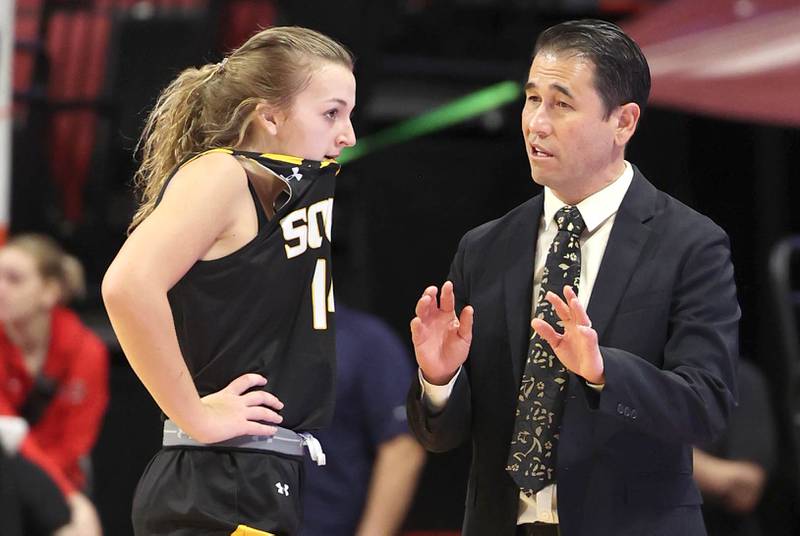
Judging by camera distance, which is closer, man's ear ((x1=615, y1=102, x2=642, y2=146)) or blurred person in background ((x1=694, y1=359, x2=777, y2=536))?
man's ear ((x1=615, y1=102, x2=642, y2=146))

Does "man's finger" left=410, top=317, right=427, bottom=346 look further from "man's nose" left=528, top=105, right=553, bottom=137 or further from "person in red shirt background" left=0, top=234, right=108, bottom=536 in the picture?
"person in red shirt background" left=0, top=234, right=108, bottom=536

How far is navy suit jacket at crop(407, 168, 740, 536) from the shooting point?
271 centimetres

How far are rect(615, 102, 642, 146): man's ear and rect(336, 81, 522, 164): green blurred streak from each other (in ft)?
16.5

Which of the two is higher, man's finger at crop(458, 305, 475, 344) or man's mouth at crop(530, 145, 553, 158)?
man's mouth at crop(530, 145, 553, 158)

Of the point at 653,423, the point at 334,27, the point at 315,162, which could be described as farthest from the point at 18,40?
the point at 653,423

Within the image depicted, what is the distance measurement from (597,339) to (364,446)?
2.41m

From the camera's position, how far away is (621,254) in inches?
113

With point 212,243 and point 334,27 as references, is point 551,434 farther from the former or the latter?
point 334,27

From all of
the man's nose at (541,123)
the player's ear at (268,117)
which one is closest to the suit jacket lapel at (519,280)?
the man's nose at (541,123)

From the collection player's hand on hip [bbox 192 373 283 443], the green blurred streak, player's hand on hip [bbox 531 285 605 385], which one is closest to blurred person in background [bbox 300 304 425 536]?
player's hand on hip [bbox 192 373 283 443]

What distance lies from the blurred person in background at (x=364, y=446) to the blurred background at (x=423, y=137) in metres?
1.46

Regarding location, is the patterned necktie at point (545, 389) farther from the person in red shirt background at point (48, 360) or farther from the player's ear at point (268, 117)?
the person in red shirt background at point (48, 360)

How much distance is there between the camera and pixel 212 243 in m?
2.69

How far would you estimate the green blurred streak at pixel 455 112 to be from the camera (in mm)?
8164
